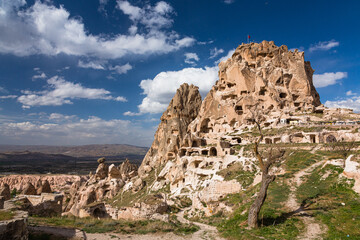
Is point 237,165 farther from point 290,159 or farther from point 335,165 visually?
point 335,165

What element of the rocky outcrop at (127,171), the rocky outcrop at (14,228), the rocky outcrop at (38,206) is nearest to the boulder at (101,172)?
the rocky outcrop at (127,171)

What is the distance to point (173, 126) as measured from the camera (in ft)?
189

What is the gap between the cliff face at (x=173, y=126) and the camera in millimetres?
52953

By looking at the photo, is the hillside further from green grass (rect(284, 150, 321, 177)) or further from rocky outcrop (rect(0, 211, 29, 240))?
rocky outcrop (rect(0, 211, 29, 240))

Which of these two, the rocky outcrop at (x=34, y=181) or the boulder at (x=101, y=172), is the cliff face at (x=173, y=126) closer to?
the boulder at (x=101, y=172)

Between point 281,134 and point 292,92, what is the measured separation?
2192 centimetres

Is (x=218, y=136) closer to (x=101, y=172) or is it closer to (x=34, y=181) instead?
(x=101, y=172)

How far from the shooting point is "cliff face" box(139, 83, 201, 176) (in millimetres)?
52953

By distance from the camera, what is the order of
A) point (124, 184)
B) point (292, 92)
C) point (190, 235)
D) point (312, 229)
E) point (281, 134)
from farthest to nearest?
point (292, 92), point (124, 184), point (281, 134), point (190, 235), point (312, 229)

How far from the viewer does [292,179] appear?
725 inches

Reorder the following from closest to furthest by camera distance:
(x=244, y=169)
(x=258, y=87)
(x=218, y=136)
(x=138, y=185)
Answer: (x=244, y=169) < (x=138, y=185) < (x=218, y=136) < (x=258, y=87)

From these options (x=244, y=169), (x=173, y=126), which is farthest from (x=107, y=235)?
(x=173, y=126)

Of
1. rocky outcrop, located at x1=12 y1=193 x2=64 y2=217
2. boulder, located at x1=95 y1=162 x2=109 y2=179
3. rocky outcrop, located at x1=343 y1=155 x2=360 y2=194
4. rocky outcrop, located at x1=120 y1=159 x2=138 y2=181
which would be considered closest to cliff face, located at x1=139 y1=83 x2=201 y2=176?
rocky outcrop, located at x1=120 y1=159 x2=138 y2=181

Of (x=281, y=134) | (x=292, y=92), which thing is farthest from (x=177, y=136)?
(x=292, y=92)
